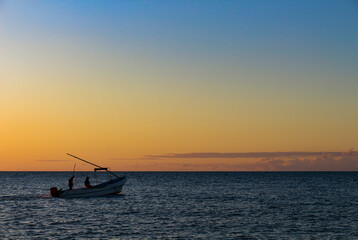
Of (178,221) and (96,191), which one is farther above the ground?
(96,191)

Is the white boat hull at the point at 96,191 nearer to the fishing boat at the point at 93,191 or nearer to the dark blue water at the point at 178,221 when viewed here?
the fishing boat at the point at 93,191

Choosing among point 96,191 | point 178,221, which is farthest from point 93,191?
point 178,221

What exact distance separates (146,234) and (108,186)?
98.7 feet

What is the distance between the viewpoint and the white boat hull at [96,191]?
2203 inches

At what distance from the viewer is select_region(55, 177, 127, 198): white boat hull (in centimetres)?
5597

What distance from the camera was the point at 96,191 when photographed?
5775 cm

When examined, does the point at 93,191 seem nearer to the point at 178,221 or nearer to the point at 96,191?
the point at 96,191

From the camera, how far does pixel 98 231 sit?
3150 centimetres

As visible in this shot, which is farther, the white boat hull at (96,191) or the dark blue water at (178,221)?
the white boat hull at (96,191)

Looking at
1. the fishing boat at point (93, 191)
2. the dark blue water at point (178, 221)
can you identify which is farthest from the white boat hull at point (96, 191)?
the dark blue water at point (178, 221)

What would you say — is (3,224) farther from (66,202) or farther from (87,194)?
(87,194)

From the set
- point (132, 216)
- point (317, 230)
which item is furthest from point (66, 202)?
point (317, 230)

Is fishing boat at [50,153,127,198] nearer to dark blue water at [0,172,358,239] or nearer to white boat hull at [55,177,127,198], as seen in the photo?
white boat hull at [55,177,127,198]

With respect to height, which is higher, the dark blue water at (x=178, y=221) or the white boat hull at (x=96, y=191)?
the white boat hull at (x=96, y=191)
